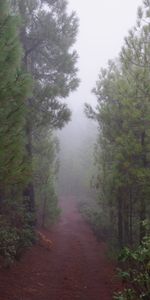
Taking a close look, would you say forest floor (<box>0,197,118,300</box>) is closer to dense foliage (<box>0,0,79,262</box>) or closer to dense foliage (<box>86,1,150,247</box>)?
dense foliage (<box>0,0,79,262</box>)

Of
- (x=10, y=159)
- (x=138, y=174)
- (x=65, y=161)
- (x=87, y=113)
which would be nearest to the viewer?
(x=10, y=159)

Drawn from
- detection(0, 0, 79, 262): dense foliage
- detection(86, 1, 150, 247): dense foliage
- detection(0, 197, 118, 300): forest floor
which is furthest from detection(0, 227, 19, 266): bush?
detection(86, 1, 150, 247): dense foliage

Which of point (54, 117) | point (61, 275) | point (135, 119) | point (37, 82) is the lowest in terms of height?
point (61, 275)

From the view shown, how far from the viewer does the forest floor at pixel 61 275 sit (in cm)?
961

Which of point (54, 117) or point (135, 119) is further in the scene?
point (54, 117)

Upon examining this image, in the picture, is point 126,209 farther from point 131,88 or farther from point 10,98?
point 10,98

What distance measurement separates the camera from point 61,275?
1191 centimetres

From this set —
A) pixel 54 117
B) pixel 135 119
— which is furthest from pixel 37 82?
pixel 135 119

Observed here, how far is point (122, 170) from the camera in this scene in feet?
47.6

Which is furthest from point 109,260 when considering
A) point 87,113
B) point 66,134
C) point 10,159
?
point 66,134

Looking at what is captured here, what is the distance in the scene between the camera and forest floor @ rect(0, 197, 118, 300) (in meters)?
9.61

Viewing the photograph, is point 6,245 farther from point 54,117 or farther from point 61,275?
point 54,117

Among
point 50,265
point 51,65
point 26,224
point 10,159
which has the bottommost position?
point 50,265

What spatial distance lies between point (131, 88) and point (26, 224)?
6201 mm
